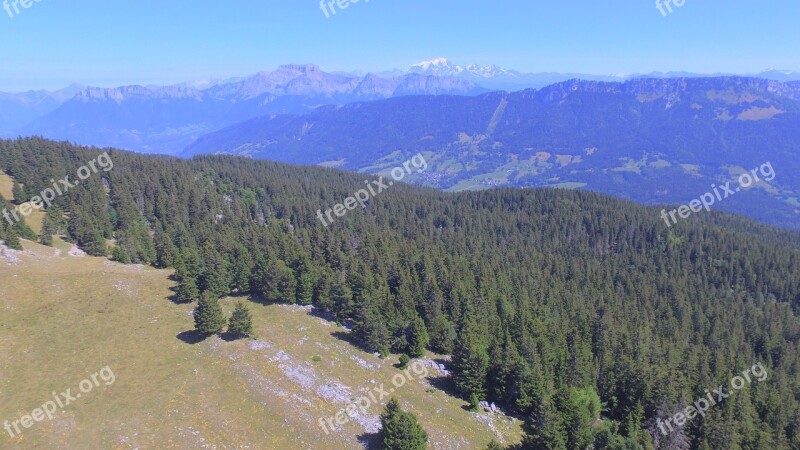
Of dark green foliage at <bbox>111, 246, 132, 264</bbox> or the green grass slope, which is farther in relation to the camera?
dark green foliage at <bbox>111, 246, 132, 264</bbox>

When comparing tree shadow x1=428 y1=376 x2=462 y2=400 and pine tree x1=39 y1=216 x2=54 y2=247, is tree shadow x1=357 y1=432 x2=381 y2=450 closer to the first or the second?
tree shadow x1=428 y1=376 x2=462 y2=400

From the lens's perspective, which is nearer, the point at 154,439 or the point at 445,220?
the point at 154,439

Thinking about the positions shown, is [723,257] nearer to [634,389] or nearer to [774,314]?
[774,314]

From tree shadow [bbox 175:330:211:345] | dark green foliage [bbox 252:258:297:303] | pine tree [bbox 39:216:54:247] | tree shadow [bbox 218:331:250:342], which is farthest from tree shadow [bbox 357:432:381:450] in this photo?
pine tree [bbox 39:216:54:247]

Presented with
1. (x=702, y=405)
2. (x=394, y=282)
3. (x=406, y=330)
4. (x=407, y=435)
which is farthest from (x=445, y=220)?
(x=407, y=435)

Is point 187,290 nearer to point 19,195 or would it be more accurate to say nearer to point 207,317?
point 207,317
